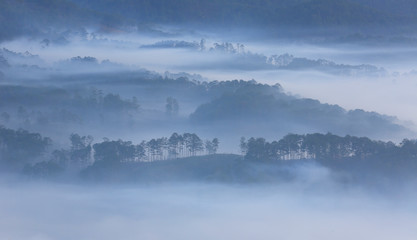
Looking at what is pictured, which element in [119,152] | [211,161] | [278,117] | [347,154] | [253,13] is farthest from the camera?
[253,13]

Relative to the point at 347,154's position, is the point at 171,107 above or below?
above

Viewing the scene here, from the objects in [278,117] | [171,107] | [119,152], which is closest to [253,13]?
[171,107]

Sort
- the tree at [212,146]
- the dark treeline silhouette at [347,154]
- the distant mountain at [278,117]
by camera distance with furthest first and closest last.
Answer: the distant mountain at [278,117] → the tree at [212,146] → the dark treeline silhouette at [347,154]

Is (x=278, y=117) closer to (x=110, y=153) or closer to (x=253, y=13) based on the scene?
(x=110, y=153)

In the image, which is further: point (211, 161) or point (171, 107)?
point (171, 107)

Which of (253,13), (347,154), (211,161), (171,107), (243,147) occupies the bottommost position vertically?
(211,161)

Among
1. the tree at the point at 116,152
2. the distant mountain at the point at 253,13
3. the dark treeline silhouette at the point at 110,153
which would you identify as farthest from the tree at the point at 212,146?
the distant mountain at the point at 253,13

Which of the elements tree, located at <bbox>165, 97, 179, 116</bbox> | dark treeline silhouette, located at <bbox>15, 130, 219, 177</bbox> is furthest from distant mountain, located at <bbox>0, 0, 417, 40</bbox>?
dark treeline silhouette, located at <bbox>15, 130, 219, 177</bbox>

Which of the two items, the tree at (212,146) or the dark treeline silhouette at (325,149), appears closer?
the dark treeline silhouette at (325,149)


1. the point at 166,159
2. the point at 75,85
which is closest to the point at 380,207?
the point at 166,159

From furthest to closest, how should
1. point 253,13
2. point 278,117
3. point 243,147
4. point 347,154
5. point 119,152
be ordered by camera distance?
point 253,13
point 278,117
point 243,147
point 119,152
point 347,154

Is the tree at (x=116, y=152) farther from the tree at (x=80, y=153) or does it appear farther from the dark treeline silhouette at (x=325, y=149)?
the dark treeline silhouette at (x=325, y=149)

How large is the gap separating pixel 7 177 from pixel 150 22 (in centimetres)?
2394

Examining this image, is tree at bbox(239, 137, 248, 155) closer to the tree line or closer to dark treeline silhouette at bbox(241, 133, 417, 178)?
dark treeline silhouette at bbox(241, 133, 417, 178)
